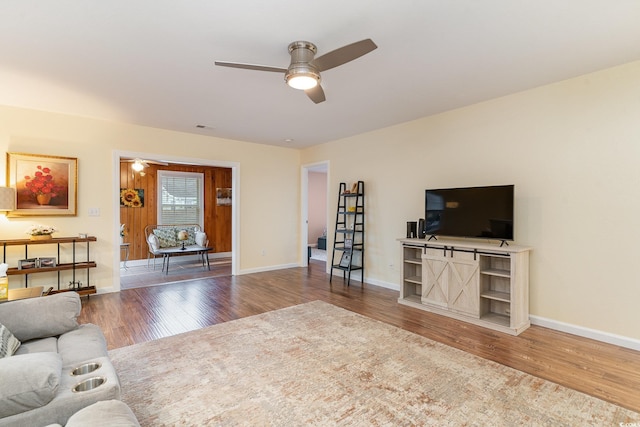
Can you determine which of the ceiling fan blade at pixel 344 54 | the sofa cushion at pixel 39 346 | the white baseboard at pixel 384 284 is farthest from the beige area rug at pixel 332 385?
the ceiling fan blade at pixel 344 54

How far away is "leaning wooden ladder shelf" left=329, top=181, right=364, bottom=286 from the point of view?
550 centimetres

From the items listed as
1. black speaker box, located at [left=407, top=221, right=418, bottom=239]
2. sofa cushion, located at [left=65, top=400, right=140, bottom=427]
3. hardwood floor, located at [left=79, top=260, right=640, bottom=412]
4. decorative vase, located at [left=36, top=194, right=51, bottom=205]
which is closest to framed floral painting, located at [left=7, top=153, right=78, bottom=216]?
decorative vase, located at [left=36, top=194, right=51, bottom=205]

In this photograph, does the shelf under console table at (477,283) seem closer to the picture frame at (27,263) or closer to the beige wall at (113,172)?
the beige wall at (113,172)

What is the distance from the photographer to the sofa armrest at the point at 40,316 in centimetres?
200

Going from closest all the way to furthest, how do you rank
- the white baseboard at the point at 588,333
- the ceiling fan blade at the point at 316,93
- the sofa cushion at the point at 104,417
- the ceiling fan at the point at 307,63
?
1. the sofa cushion at the point at 104,417
2. the ceiling fan at the point at 307,63
3. the ceiling fan blade at the point at 316,93
4. the white baseboard at the point at 588,333

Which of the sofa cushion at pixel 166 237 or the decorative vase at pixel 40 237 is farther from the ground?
the decorative vase at pixel 40 237

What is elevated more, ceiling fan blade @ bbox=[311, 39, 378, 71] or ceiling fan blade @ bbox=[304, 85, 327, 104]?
ceiling fan blade @ bbox=[311, 39, 378, 71]

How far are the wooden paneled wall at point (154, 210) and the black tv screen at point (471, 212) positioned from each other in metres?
5.94

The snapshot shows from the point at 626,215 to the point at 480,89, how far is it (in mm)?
1893

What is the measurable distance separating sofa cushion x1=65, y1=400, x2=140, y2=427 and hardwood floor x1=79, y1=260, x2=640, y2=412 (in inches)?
84.5

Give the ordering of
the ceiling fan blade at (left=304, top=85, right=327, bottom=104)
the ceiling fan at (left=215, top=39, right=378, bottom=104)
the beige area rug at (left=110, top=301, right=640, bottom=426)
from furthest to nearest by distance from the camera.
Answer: the ceiling fan blade at (left=304, top=85, right=327, bottom=104) < the ceiling fan at (left=215, top=39, right=378, bottom=104) < the beige area rug at (left=110, top=301, right=640, bottom=426)

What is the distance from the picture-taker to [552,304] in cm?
342

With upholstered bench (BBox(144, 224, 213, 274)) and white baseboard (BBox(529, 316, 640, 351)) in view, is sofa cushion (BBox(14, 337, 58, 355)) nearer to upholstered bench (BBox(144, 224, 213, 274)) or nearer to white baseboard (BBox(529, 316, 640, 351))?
white baseboard (BBox(529, 316, 640, 351))

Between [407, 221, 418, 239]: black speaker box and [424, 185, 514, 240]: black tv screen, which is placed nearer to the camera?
[424, 185, 514, 240]: black tv screen
